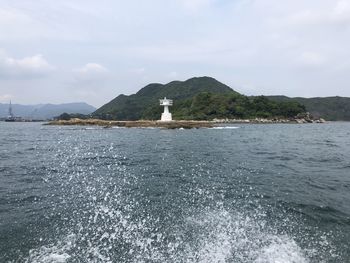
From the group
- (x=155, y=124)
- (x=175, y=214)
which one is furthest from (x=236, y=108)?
(x=175, y=214)

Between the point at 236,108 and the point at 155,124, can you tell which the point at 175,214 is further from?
the point at 236,108

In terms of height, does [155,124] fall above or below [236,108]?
below

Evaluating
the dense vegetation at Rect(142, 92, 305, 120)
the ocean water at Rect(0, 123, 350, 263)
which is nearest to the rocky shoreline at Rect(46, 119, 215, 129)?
the dense vegetation at Rect(142, 92, 305, 120)

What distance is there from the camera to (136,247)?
12133 mm

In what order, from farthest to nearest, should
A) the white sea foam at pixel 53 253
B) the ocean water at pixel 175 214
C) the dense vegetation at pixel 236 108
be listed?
the dense vegetation at pixel 236 108, the ocean water at pixel 175 214, the white sea foam at pixel 53 253

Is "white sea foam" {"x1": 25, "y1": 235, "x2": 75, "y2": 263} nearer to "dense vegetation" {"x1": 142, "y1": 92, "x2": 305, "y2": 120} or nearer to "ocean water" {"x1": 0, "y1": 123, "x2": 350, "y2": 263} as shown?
"ocean water" {"x1": 0, "y1": 123, "x2": 350, "y2": 263}

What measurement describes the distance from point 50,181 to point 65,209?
7.51 meters

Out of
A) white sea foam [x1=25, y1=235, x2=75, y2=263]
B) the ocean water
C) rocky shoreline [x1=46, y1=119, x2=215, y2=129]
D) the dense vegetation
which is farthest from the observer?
the dense vegetation

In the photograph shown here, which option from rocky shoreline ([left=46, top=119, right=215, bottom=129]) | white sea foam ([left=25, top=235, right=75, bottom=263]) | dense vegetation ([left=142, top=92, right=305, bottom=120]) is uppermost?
dense vegetation ([left=142, top=92, right=305, bottom=120])

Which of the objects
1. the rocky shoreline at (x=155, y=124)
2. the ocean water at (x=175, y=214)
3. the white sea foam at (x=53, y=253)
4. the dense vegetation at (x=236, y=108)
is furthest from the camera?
the dense vegetation at (x=236, y=108)

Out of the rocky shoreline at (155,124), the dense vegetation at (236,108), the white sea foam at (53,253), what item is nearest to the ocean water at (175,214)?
the white sea foam at (53,253)

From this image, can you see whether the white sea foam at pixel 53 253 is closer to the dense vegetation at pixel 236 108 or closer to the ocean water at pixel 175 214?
the ocean water at pixel 175 214

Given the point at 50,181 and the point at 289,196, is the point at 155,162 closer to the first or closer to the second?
the point at 50,181

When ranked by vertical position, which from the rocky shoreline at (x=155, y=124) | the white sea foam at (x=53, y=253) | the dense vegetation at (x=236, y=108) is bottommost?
the white sea foam at (x=53, y=253)
